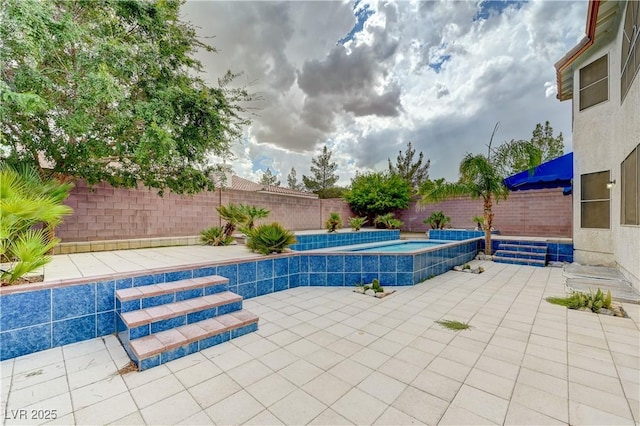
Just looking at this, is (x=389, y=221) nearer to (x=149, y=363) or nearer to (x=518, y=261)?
(x=518, y=261)

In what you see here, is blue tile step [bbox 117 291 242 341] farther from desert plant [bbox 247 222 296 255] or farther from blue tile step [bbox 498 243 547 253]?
blue tile step [bbox 498 243 547 253]

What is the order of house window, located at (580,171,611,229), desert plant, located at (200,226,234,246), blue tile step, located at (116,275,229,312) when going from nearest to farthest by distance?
blue tile step, located at (116,275,229,312) → house window, located at (580,171,611,229) → desert plant, located at (200,226,234,246)

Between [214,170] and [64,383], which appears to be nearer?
[64,383]

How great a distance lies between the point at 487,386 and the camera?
224 centimetres

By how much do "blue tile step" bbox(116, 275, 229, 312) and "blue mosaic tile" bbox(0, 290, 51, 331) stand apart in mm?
648

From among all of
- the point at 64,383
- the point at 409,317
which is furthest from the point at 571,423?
the point at 64,383

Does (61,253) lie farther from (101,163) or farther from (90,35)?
(90,35)

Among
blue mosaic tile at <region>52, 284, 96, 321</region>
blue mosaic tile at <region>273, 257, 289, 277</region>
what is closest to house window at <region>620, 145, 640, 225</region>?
blue mosaic tile at <region>273, 257, 289, 277</region>

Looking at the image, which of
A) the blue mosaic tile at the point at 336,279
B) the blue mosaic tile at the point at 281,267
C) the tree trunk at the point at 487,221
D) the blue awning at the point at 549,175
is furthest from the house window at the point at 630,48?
the blue mosaic tile at the point at 281,267

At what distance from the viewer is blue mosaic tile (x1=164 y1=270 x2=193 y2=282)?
380 centimetres

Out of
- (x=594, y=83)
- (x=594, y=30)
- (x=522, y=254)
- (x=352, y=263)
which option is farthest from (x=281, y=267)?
(x=594, y=83)

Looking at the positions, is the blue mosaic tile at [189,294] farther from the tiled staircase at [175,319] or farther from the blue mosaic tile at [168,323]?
the blue mosaic tile at [168,323]

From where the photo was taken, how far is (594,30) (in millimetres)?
6117

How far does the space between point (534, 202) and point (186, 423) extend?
15.3 m
